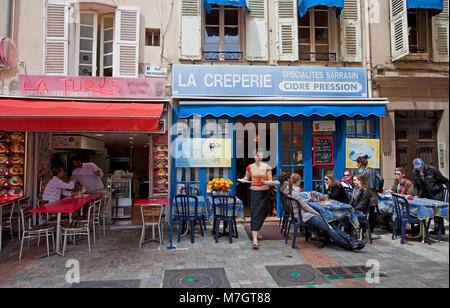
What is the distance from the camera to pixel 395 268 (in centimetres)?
441

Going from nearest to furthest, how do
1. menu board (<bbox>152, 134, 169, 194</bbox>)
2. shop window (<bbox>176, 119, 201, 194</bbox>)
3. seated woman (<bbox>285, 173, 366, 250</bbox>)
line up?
seated woman (<bbox>285, 173, 366, 250</bbox>) < menu board (<bbox>152, 134, 169, 194</bbox>) < shop window (<bbox>176, 119, 201, 194</bbox>)

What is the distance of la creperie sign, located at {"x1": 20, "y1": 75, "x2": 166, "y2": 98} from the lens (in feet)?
22.6

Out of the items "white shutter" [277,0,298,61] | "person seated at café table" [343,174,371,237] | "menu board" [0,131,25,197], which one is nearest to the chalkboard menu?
"person seated at café table" [343,174,371,237]

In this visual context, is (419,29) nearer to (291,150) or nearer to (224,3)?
(291,150)

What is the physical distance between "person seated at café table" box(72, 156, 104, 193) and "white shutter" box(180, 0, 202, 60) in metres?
4.26

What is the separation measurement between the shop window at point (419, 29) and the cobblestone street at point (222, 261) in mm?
5829

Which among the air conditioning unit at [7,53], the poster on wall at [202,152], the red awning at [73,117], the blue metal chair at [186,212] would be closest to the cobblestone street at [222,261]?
the blue metal chair at [186,212]

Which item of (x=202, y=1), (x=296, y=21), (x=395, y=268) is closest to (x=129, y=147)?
(x=202, y=1)

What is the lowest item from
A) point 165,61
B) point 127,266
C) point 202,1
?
point 127,266

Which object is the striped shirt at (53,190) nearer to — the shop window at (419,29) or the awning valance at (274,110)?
the awning valance at (274,110)

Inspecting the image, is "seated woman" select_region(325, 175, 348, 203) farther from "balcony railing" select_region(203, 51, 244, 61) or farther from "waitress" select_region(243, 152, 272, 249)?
"balcony railing" select_region(203, 51, 244, 61)

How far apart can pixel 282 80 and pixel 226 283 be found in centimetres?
565

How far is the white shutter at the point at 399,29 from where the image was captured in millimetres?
7359

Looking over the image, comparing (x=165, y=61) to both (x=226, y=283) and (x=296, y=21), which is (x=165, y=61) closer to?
(x=296, y=21)
